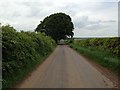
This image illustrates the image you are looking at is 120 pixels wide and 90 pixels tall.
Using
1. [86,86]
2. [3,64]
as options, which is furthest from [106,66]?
[3,64]

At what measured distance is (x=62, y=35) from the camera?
8938cm

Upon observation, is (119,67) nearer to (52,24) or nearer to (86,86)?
(86,86)

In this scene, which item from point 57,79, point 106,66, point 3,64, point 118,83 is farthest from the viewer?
point 106,66

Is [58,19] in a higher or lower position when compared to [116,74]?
higher

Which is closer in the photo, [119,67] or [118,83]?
[118,83]

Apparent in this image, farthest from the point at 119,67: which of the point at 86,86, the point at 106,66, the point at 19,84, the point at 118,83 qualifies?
the point at 19,84

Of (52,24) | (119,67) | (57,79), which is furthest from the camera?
(52,24)

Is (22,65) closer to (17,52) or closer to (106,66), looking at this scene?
(17,52)

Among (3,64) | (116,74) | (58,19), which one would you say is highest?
(58,19)

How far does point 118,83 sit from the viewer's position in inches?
503

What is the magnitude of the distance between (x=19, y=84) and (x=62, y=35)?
77.5m

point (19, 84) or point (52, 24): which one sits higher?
point (52, 24)

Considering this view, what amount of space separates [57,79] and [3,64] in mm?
3180

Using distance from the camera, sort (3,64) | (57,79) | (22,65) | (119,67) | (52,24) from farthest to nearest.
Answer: (52,24) < (119,67) < (22,65) < (57,79) < (3,64)
